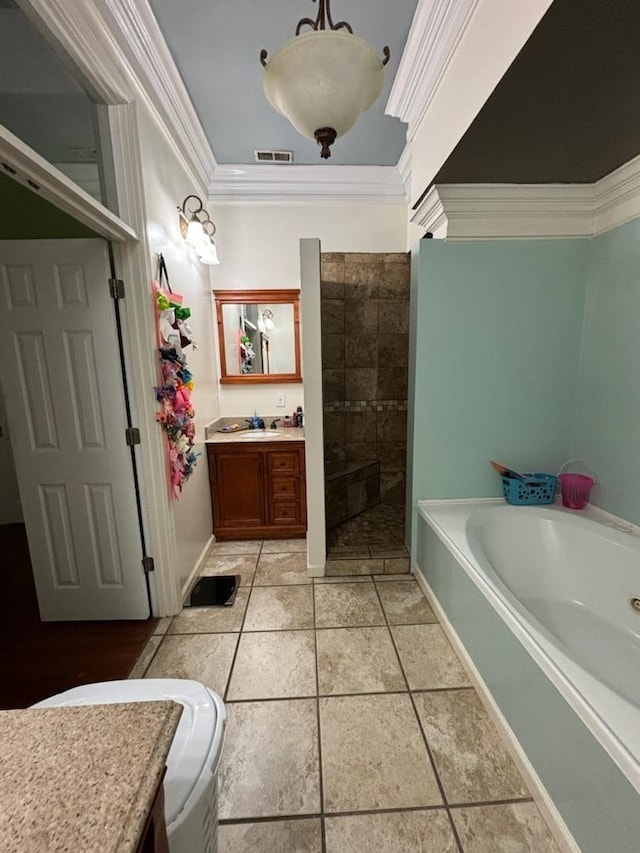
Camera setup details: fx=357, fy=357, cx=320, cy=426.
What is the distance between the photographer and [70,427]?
6.07ft

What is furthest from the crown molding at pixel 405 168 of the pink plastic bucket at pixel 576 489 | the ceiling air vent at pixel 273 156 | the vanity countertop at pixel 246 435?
the pink plastic bucket at pixel 576 489

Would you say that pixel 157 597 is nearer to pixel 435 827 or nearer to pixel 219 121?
pixel 435 827

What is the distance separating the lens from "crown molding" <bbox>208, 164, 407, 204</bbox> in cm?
286

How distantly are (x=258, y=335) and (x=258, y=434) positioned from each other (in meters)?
0.89

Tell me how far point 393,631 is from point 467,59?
260cm

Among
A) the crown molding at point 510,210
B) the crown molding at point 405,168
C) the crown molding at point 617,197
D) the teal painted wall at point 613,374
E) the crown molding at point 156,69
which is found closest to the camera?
the crown molding at point 156,69

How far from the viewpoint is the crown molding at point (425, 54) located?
5.11 feet

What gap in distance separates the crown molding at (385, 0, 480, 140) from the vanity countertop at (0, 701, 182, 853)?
248 cm

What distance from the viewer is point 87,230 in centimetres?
165

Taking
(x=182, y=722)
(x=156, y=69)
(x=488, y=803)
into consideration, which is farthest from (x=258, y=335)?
(x=488, y=803)

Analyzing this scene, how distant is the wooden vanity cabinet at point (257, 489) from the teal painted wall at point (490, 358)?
100cm

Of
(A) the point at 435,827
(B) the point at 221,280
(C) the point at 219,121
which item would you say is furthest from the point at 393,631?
(C) the point at 219,121

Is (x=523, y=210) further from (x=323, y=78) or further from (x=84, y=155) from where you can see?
(x=84, y=155)

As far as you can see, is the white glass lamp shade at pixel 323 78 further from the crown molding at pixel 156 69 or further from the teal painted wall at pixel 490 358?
the teal painted wall at pixel 490 358
